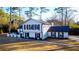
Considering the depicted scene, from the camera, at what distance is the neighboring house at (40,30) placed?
12.9 feet

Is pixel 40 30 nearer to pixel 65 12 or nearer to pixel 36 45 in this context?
pixel 36 45

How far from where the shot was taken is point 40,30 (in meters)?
3.96

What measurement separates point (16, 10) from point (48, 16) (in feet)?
1.42

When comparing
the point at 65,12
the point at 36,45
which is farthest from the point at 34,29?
the point at 65,12

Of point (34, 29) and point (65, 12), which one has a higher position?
point (65, 12)

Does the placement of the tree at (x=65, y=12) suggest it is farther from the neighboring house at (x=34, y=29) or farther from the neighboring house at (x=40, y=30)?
the neighboring house at (x=34, y=29)

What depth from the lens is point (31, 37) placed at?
13.0ft

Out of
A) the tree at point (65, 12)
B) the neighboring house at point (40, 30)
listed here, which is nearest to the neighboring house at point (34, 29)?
the neighboring house at point (40, 30)

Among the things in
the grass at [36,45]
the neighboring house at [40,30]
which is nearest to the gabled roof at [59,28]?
the neighboring house at [40,30]

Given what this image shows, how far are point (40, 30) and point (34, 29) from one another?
82 mm

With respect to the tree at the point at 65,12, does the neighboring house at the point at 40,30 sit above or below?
below

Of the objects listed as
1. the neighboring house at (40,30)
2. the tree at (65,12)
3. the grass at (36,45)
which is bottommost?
the grass at (36,45)
